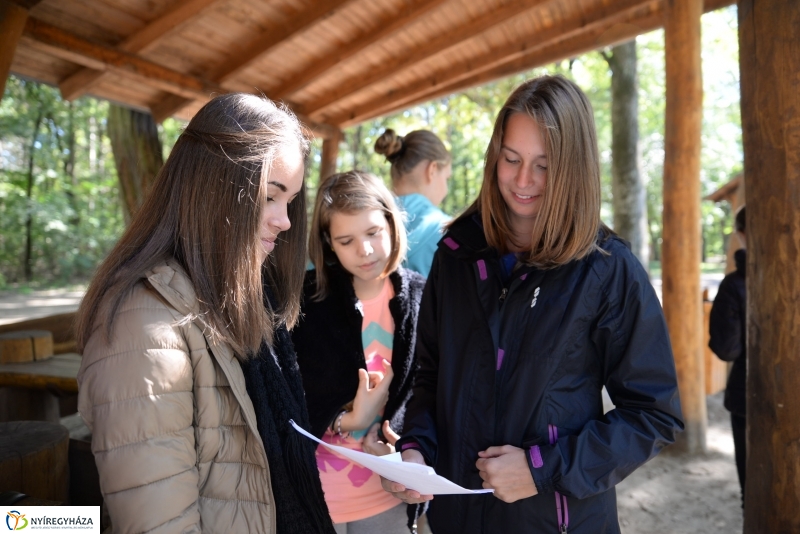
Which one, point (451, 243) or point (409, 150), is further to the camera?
point (409, 150)

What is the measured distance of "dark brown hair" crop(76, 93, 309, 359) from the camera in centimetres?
135

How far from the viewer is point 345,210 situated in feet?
7.55

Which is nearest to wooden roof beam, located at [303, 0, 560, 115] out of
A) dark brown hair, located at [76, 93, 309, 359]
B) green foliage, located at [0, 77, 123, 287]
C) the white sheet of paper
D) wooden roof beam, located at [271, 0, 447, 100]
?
wooden roof beam, located at [271, 0, 447, 100]

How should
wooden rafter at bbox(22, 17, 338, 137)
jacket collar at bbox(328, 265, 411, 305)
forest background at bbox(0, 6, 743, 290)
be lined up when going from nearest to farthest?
1. jacket collar at bbox(328, 265, 411, 305)
2. wooden rafter at bbox(22, 17, 338, 137)
3. forest background at bbox(0, 6, 743, 290)

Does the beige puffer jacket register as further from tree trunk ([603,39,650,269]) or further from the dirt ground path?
tree trunk ([603,39,650,269])

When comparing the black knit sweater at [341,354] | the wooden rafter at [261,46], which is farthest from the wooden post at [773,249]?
the wooden rafter at [261,46]

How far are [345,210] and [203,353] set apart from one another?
44.1 inches

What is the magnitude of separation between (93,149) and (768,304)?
2830cm

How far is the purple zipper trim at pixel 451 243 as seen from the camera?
1.76 m

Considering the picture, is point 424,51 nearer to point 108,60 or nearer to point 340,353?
point 108,60

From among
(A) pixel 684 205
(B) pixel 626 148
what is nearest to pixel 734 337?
(A) pixel 684 205

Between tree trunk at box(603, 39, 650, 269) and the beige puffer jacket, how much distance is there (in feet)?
27.9

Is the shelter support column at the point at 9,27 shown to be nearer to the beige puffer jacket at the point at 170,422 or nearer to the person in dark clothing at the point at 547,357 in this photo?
the beige puffer jacket at the point at 170,422

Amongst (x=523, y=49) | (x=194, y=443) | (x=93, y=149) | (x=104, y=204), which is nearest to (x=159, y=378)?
(x=194, y=443)
